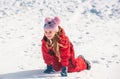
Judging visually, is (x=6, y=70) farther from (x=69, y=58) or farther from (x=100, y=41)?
(x=100, y=41)

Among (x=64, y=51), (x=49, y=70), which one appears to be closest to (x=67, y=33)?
(x=49, y=70)

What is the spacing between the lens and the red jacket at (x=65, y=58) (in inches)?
197

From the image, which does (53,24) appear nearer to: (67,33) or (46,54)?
(46,54)

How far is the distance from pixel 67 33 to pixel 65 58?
248 centimetres

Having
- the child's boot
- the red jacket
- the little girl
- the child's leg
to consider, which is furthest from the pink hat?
the child's boot

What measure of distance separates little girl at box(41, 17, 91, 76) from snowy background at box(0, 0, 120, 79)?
123 mm

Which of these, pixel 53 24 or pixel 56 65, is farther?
pixel 56 65

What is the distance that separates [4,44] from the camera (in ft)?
22.6

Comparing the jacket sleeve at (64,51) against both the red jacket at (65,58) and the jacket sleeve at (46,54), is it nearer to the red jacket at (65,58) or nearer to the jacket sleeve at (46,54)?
the red jacket at (65,58)

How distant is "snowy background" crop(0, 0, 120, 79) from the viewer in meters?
5.56

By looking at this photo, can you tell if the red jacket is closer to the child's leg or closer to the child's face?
the child's leg

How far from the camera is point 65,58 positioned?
501cm

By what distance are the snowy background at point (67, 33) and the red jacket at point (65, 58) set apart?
0.11 meters

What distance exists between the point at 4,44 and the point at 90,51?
173 centimetres
